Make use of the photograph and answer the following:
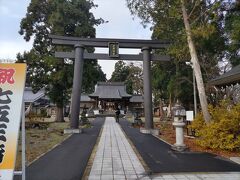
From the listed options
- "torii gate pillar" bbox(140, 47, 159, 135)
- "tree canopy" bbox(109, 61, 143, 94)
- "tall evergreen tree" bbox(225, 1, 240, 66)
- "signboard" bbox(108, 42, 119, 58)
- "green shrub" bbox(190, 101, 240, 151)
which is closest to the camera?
"green shrub" bbox(190, 101, 240, 151)

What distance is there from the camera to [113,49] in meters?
19.7

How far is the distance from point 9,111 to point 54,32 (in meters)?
24.3

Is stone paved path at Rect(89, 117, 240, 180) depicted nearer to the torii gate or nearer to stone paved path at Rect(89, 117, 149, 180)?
stone paved path at Rect(89, 117, 149, 180)

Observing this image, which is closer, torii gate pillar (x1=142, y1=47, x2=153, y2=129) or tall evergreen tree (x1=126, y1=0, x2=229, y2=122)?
tall evergreen tree (x1=126, y1=0, x2=229, y2=122)

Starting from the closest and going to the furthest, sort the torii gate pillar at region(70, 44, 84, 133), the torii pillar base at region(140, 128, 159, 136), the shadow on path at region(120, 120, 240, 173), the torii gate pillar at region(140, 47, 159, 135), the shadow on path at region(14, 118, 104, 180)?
1. the shadow on path at region(14, 118, 104, 180)
2. the shadow on path at region(120, 120, 240, 173)
3. the torii pillar base at region(140, 128, 159, 136)
4. the torii gate pillar at region(70, 44, 84, 133)
5. the torii gate pillar at region(140, 47, 159, 135)

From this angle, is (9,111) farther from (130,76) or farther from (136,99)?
(136,99)

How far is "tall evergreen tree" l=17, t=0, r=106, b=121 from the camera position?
2788 cm

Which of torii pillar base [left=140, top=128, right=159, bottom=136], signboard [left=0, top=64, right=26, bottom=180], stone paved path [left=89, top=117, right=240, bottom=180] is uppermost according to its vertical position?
signboard [left=0, top=64, right=26, bottom=180]

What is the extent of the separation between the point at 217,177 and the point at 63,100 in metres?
24.1

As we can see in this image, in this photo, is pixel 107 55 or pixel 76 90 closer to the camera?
pixel 76 90

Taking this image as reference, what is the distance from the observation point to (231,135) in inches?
441


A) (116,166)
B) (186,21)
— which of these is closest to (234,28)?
(186,21)

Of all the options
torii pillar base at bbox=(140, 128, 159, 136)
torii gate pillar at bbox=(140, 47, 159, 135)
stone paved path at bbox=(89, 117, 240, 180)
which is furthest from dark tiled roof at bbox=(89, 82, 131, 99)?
stone paved path at bbox=(89, 117, 240, 180)

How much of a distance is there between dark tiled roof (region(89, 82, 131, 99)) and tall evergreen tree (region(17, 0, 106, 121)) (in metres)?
22.4
